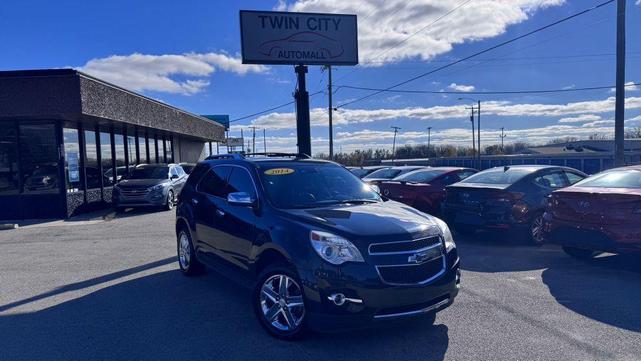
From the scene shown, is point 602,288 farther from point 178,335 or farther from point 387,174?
point 387,174

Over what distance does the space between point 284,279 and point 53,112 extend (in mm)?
11883

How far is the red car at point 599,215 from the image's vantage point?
20.3 feet

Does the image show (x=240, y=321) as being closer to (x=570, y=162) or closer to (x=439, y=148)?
(x=570, y=162)

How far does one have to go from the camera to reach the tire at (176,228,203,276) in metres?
6.70

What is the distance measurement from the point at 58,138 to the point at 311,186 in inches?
486

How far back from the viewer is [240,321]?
492 cm

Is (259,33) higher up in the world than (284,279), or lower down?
higher up

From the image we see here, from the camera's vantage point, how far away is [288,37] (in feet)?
49.9

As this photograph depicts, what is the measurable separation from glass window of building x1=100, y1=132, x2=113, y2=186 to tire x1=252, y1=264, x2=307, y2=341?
15.5 m

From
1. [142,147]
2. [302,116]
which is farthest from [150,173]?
[302,116]

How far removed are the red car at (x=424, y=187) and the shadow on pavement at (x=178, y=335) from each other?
20.4 feet

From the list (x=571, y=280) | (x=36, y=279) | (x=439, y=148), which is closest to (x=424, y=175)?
(x=571, y=280)

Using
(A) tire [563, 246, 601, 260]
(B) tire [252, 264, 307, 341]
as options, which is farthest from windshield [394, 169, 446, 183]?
(B) tire [252, 264, 307, 341]

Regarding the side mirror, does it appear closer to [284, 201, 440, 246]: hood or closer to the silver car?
[284, 201, 440, 246]: hood
